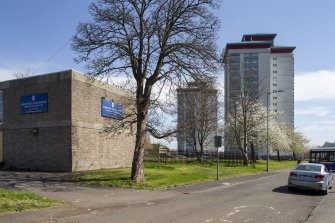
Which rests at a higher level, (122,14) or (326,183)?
(122,14)

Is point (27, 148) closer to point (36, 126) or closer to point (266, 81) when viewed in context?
point (36, 126)


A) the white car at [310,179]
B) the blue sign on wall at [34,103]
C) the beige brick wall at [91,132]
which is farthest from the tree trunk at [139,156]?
the blue sign on wall at [34,103]

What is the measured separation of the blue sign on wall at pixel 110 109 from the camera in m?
32.4

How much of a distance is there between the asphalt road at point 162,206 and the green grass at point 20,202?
0.47 m

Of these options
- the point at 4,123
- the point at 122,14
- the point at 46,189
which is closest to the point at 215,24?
the point at 122,14

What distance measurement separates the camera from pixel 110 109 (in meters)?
33.6

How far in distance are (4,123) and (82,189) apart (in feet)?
49.8

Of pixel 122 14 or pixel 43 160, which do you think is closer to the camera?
pixel 122 14

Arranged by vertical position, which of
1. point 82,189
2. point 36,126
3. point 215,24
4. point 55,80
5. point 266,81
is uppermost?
point 266,81

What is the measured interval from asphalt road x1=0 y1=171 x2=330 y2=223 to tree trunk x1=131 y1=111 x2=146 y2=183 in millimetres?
2827

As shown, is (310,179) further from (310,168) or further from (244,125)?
(244,125)

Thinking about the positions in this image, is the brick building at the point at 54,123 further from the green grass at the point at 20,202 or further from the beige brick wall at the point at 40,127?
the green grass at the point at 20,202

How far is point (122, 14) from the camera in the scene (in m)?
21.5

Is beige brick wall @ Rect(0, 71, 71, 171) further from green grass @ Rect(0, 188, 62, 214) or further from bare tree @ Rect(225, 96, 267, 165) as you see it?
bare tree @ Rect(225, 96, 267, 165)
